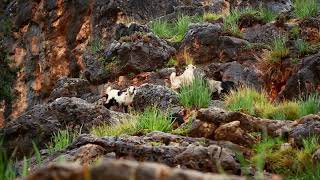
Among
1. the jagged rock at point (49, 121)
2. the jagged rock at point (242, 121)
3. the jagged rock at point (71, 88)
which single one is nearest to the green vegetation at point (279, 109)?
the jagged rock at point (242, 121)

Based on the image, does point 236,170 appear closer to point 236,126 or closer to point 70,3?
point 236,126

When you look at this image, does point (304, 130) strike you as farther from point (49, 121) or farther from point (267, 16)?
point (267, 16)

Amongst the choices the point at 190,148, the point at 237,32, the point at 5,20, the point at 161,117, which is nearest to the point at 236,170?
the point at 190,148

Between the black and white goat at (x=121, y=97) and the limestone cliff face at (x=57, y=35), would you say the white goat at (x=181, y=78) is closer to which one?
the black and white goat at (x=121, y=97)

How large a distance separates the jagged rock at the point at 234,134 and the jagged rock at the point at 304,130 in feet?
1.84

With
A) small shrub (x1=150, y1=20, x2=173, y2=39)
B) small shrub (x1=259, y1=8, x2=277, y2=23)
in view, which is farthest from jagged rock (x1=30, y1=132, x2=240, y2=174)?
small shrub (x1=150, y1=20, x2=173, y2=39)

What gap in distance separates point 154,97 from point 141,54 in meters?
4.25

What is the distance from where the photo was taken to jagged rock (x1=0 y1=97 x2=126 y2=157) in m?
9.52

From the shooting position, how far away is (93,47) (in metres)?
20.5

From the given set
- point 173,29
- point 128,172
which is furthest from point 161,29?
point 128,172

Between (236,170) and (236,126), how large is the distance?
155 cm

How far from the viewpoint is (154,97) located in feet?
40.4

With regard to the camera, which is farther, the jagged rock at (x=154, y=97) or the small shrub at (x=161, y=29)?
the small shrub at (x=161, y=29)

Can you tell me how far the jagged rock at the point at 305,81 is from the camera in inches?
486
